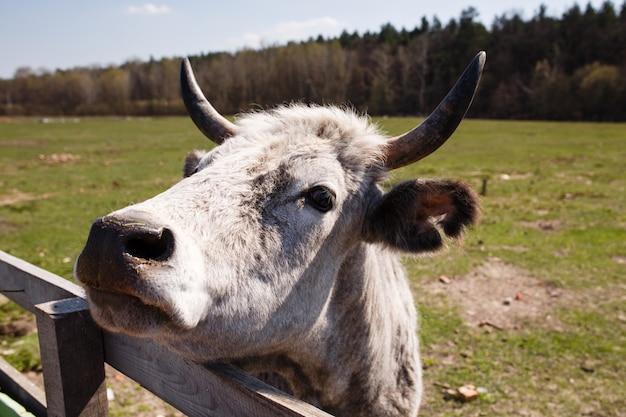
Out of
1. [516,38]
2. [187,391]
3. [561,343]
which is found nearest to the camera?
[187,391]

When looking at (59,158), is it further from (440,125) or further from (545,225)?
(440,125)

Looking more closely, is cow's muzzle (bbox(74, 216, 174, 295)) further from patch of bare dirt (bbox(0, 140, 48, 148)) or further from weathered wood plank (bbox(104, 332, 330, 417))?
patch of bare dirt (bbox(0, 140, 48, 148))

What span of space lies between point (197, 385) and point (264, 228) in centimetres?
83

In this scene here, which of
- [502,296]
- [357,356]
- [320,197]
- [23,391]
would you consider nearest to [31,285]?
[23,391]

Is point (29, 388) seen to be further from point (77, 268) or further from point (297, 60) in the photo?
point (297, 60)

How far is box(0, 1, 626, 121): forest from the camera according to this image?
69.8 m

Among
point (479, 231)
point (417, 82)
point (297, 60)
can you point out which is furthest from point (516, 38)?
point (479, 231)

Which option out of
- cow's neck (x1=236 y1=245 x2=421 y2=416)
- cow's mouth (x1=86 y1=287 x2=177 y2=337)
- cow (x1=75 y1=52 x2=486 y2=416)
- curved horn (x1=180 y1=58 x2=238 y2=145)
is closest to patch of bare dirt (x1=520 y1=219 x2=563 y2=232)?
cow (x1=75 y1=52 x2=486 y2=416)

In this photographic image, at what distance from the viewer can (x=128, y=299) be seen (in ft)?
6.26

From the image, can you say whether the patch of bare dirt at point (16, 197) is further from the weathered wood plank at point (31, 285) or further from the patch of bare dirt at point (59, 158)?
the weathered wood plank at point (31, 285)

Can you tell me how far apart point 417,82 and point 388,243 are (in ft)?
300

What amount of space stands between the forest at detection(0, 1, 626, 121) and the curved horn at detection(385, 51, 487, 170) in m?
64.3

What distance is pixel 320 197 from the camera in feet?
9.06

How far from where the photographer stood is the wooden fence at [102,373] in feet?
6.79
